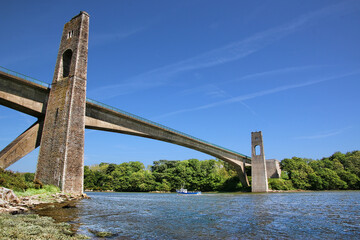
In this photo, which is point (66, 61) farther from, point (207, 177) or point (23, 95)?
point (207, 177)

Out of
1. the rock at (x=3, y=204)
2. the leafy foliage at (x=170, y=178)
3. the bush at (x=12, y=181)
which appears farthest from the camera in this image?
the leafy foliage at (x=170, y=178)

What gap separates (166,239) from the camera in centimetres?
841

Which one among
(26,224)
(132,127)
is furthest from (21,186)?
(132,127)

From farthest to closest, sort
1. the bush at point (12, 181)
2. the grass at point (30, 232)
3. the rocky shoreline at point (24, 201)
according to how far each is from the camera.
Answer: the bush at point (12, 181) < the rocky shoreline at point (24, 201) < the grass at point (30, 232)

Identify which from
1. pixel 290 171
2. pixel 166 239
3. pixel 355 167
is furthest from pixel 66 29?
pixel 355 167

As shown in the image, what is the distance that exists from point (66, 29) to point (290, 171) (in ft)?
215

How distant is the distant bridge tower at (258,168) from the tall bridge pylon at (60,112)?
149 feet

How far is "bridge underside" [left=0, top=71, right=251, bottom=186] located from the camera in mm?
22906

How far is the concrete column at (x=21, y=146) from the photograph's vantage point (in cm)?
2187

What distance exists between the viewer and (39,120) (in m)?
26.8

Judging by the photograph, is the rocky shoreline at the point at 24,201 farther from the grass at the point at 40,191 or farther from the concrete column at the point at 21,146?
the concrete column at the point at 21,146

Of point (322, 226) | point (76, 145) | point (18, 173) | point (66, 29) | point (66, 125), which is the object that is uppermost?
point (66, 29)

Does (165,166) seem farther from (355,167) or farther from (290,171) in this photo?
(355,167)

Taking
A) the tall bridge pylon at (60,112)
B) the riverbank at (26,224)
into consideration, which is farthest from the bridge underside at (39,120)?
the riverbank at (26,224)
